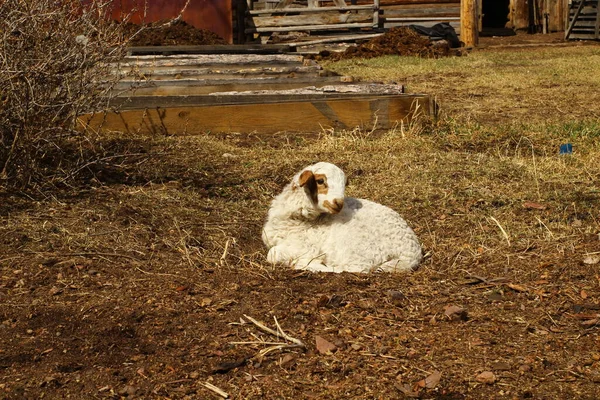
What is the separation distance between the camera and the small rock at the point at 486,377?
12.4 ft

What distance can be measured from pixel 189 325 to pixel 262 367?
56cm

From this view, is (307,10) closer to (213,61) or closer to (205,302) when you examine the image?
(213,61)

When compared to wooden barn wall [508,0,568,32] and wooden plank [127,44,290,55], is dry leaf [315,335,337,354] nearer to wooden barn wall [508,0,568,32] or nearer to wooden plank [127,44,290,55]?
wooden plank [127,44,290,55]

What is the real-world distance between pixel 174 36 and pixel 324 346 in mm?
15524

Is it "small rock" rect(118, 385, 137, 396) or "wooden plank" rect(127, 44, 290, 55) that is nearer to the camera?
"small rock" rect(118, 385, 137, 396)

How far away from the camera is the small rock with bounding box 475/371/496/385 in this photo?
12.4ft

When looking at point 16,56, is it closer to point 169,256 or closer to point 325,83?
point 169,256

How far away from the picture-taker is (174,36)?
18734 mm

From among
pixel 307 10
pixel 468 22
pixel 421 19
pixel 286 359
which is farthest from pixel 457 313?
pixel 421 19

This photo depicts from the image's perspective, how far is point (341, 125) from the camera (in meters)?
8.85

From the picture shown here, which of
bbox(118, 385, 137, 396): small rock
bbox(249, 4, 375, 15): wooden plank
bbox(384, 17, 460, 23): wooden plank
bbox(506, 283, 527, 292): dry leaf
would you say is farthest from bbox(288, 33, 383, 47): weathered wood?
bbox(118, 385, 137, 396): small rock

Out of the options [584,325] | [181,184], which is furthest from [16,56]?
[584,325]

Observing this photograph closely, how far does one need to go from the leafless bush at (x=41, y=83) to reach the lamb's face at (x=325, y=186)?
7.12 ft

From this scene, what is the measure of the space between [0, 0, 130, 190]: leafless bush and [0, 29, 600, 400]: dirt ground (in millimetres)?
333
